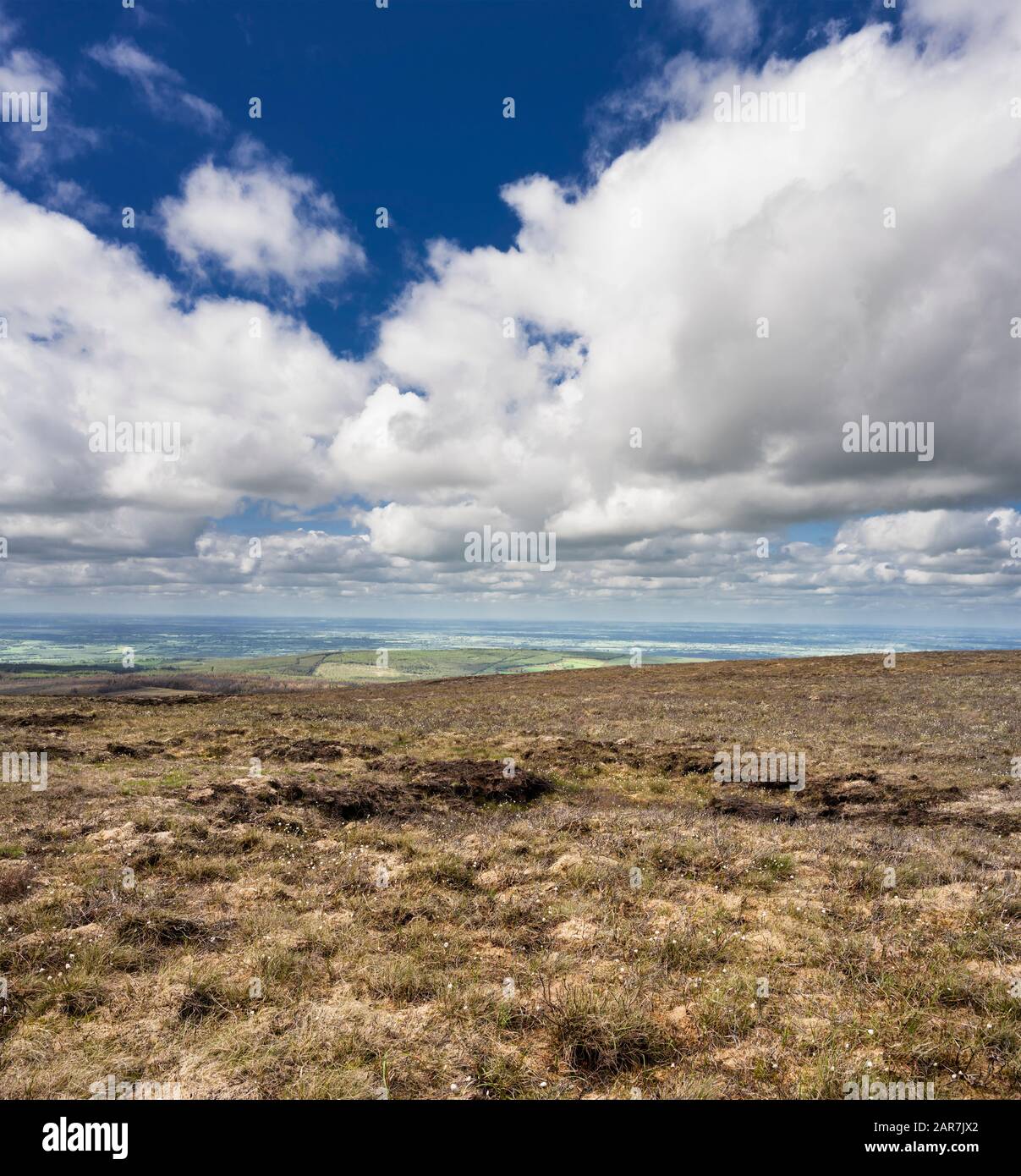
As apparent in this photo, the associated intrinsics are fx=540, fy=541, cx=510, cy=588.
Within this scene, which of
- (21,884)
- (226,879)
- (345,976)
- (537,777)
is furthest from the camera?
(537,777)

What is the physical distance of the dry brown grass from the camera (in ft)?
20.7

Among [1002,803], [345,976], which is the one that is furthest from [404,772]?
[1002,803]

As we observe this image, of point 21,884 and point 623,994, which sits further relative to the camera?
point 21,884

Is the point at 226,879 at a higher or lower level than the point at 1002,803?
higher

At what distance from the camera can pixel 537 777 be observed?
2231cm

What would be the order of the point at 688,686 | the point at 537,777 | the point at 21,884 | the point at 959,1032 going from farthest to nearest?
the point at 688,686 → the point at 537,777 → the point at 21,884 → the point at 959,1032

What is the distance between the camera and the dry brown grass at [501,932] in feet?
20.7

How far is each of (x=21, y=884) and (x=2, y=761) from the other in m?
13.9

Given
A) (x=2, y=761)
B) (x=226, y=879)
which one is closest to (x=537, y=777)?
(x=226, y=879)

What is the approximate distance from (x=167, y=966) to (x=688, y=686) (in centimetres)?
4810

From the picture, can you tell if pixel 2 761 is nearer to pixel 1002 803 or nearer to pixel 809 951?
pixel 809 951

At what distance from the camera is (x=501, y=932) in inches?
372
